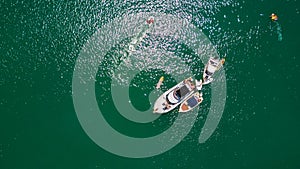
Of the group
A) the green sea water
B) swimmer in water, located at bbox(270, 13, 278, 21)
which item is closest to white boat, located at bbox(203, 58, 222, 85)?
the green sea water

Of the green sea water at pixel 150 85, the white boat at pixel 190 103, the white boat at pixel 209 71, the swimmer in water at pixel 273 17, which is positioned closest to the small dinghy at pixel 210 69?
the white boat at pixel 209 71

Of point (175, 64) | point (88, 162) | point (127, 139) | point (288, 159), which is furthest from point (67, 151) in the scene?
point (288, 159)

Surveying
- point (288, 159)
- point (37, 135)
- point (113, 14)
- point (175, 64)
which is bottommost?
point (288, 159)

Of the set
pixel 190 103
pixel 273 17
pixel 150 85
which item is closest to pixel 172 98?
pixel 190 103

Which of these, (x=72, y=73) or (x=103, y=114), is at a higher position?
(x=72, y=73)

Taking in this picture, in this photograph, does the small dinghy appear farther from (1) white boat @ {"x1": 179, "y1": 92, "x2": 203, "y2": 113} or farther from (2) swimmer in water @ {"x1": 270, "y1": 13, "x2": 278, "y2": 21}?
(2) swimmer in water @ {"x1": 270, "y1": 13, "x2": 278, "y2": 21}

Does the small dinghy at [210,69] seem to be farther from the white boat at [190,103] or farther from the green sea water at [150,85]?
the white boat at [190,103]

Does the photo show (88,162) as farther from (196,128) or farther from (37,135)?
(196,128)
